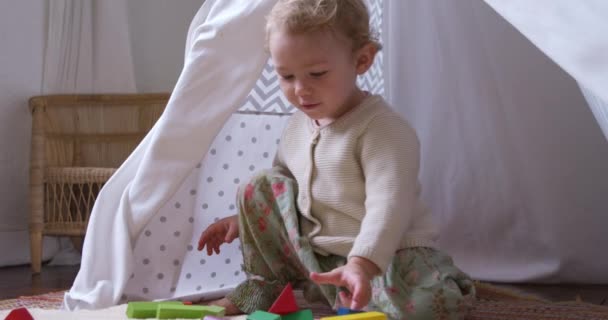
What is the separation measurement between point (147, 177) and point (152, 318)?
241 mm

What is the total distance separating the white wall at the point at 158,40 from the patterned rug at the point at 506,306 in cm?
119

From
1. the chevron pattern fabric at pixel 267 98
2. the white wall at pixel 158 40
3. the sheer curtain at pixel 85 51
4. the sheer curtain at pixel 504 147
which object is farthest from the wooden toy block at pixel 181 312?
the white wall at pixel 158 40

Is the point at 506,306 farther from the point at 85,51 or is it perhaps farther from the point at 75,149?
the point at 85,51

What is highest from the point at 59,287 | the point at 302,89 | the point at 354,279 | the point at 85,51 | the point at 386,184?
the point at 85,51

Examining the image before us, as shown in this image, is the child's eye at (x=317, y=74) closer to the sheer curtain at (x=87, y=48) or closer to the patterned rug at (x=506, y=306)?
the patterned rug at (x=506, y=306)

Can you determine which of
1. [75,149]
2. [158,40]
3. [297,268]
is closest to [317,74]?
[297,268]

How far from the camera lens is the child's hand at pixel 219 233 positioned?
142 cm

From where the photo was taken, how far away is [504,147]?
1.76m

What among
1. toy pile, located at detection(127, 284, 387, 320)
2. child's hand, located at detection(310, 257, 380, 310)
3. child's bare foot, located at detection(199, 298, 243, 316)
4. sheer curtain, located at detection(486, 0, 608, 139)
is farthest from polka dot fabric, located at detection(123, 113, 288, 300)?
sheer curtain, located at detection(486, 0, 608, 139)

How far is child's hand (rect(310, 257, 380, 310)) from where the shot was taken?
1.01 metres

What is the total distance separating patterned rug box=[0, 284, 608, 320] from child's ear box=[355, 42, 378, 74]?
41 cm

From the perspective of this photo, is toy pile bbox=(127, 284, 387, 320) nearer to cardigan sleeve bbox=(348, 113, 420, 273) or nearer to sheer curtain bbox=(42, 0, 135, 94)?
cardigan sleeve bbox=(348, 113, 420, 273)

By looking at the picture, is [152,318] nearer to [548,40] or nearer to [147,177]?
[147,177]

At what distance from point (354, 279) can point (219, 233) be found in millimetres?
459
